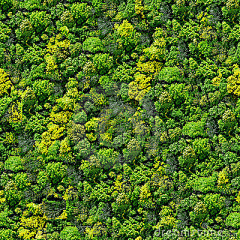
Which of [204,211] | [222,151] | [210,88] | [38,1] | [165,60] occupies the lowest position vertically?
[204,211]

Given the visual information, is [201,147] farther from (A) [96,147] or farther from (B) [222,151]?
(A) [96,147]

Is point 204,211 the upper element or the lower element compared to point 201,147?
lower

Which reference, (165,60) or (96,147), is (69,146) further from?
(165,60)

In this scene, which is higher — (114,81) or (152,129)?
(114,81)

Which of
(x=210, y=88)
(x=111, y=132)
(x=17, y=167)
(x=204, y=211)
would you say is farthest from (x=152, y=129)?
(x=17, y=167)

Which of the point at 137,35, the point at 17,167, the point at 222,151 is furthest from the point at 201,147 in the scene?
the point at 17,167

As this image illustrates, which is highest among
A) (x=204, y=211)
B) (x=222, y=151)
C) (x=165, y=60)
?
(x=165, y=60)
